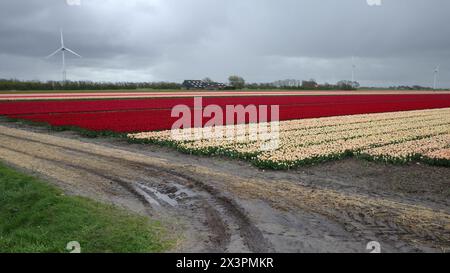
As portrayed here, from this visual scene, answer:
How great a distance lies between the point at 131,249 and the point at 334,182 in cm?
719

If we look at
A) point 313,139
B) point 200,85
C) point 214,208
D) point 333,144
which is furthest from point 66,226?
point 200,85

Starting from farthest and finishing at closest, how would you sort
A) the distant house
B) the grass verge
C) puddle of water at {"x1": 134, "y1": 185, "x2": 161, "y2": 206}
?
the distant house < puddle of water at {"x1": 134, "y1": 185, "x2": 161, "y2": 206} < the grass verge

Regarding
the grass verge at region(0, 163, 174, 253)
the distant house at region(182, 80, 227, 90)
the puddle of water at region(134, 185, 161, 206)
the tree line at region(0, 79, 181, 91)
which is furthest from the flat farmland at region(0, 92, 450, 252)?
the distant house at region(182, 80, 227, 90)

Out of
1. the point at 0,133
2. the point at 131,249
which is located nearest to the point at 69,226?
the point at 131,249

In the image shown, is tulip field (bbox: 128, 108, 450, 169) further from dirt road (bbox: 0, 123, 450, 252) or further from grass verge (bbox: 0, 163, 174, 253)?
grass verge (bbox: 0, 163, 174, 253)

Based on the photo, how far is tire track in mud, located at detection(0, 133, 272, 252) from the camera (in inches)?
333

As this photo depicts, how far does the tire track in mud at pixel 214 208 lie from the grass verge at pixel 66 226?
1.10m

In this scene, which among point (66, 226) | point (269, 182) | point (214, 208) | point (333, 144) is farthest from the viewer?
point (333, 144)

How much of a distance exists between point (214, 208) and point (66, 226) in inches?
132

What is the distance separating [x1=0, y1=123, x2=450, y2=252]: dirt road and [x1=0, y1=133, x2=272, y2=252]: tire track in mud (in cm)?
2

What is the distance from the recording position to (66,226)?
9.36 meters

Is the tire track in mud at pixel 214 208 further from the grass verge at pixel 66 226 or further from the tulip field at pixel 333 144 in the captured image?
the tulip field at pixel 333 144

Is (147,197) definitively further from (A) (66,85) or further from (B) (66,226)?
(A) (66,85)

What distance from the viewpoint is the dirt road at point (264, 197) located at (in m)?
8.52
